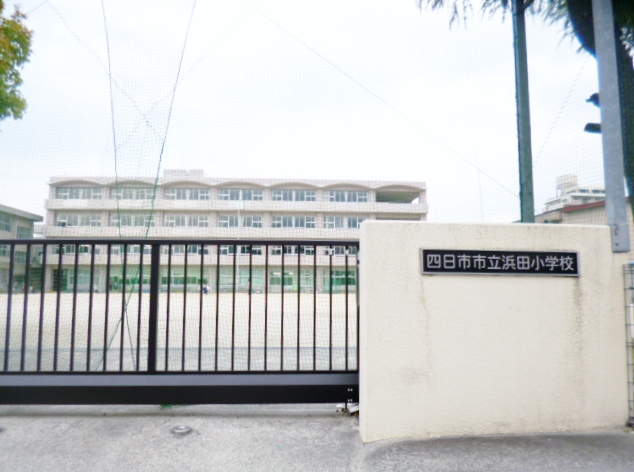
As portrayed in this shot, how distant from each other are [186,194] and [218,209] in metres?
1.78

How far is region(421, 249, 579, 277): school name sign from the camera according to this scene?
253cm

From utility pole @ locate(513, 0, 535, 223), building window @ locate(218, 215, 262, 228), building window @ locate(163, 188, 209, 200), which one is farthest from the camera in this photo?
building window @ locate(218, 215, 262, 228)

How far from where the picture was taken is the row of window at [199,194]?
4.50 meters

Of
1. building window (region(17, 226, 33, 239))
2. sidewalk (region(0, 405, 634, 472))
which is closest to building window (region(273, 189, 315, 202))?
building window (region(17, 226, 33, 239))

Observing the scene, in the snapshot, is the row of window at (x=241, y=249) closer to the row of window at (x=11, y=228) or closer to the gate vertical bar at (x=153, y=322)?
the gate vertical bar at (x=153, y=322)

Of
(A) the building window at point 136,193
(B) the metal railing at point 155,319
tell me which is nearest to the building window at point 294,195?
(B) the metal railing at point 155,319

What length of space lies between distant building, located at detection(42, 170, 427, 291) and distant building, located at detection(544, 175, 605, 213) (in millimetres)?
1192

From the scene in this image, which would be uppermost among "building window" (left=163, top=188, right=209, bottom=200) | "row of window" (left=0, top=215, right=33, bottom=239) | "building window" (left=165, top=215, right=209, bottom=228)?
"building window" (left=163, top=188, right=209, bottom=200)

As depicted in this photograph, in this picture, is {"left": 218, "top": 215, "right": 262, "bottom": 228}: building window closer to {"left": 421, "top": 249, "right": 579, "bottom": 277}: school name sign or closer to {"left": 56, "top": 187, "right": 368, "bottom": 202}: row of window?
{"left": 56, "top": 187, "right": 368, "bottom": 202}: row of window

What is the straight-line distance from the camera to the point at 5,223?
16.5ft

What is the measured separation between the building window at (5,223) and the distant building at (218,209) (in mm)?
452

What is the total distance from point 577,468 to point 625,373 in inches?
36.6

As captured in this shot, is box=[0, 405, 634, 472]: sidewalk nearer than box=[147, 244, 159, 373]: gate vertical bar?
Yes

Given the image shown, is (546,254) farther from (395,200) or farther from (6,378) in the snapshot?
(6,378)
